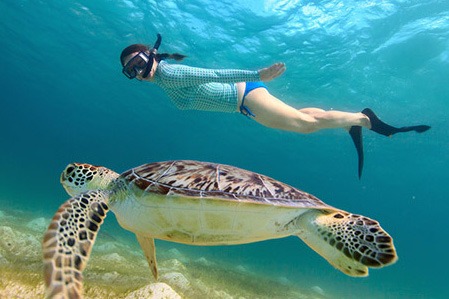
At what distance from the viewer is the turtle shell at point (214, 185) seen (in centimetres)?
235

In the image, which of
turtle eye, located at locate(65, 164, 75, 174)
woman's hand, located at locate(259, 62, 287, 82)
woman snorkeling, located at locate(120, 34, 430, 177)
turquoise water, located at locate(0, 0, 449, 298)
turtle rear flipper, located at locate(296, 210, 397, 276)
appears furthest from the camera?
turquoise water, located at locate(0, 0, 449, 298)

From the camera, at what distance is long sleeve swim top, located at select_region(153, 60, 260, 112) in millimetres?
4773

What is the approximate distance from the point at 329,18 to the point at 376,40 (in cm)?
278

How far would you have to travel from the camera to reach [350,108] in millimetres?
18844

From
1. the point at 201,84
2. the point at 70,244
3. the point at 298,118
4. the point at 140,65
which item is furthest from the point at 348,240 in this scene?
the point at 140,65

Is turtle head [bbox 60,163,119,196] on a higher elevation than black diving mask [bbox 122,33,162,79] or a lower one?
lower

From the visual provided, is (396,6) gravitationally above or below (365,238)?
above

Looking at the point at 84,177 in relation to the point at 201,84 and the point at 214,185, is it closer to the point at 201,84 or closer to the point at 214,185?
the point at 214,185

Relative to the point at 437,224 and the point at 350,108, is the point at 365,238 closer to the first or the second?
the point at 350,108

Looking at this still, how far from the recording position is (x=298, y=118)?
4.77 metres

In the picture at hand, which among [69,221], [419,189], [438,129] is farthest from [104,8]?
[419,189]

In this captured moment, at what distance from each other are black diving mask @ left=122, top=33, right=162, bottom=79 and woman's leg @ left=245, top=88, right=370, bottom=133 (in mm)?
1942

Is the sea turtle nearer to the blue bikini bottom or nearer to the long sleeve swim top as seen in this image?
the long sleeve swim top

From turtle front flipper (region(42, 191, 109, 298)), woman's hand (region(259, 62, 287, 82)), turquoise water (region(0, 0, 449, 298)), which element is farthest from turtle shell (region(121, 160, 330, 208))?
turquoise water (region(0, 0, 449, 298))
